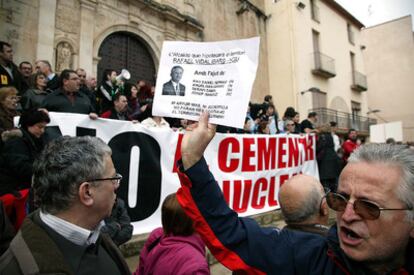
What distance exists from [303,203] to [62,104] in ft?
11.0

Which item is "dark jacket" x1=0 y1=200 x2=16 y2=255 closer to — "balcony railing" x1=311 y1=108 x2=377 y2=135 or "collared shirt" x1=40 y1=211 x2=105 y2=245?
"collared shirt" x1=40 y1=211 x2=105 y2=245

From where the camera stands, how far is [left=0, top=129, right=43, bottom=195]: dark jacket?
2.54 m

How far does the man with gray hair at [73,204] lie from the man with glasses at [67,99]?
105 inches

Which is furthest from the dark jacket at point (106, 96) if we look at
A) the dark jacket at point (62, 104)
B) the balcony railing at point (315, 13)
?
the balcony railing at point (315, 13)

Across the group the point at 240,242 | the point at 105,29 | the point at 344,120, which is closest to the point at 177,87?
the point at 240,242

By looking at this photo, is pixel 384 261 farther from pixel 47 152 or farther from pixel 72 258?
pixel 47 152

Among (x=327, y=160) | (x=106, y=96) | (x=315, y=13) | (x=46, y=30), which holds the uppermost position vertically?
(x=315, y=13)

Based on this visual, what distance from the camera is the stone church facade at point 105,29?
7387 mm

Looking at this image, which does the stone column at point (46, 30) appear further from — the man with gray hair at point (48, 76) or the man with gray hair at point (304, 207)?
the man with gray hair at point (304, 207)

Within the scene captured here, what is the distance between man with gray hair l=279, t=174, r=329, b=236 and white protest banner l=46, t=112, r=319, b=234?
218 cm

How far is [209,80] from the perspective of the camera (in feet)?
6.35

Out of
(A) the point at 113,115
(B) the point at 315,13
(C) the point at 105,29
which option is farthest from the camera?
(B) the point at 315,13

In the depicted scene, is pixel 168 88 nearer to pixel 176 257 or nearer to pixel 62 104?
pixel 176 257

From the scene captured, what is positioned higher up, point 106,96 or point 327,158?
point 106,96
